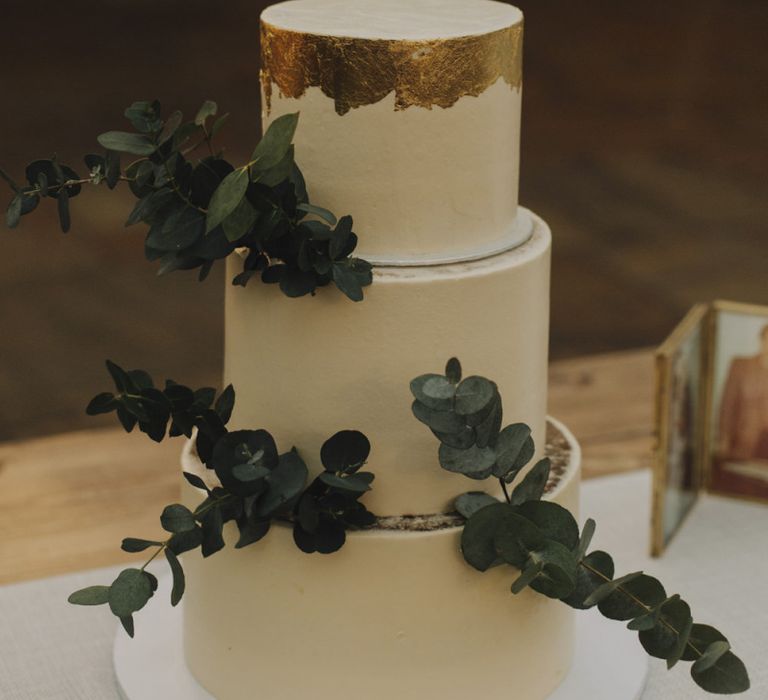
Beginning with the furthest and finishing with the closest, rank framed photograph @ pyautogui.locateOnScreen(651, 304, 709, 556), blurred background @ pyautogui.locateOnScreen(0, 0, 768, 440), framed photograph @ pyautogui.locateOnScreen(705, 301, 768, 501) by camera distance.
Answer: blurred background @ pyautogui.locateOnScreen(0, 0, 768, 440), framed photograph @ pyautogui.locateOnScreen(705, 301, 768, 501), framed photograph @ pyautogui.locateOnScreen(651, 304, 709, 556)

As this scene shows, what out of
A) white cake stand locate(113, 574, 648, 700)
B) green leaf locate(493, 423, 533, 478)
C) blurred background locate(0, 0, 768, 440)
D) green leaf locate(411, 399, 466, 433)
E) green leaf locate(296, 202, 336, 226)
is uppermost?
green leaf locate(296, 202, 336, 226)

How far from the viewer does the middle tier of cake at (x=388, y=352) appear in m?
1.04

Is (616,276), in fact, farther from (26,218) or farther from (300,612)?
(300,612)

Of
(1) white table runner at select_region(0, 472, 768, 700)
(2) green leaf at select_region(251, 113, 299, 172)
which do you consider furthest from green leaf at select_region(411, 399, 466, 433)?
(1) white table runner at select_region(0, 472, 768, 700)

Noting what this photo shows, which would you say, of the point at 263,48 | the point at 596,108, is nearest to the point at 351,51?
the point at 263,48

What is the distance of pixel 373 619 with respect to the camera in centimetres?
109

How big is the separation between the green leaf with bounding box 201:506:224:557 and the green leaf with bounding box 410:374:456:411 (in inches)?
7.4

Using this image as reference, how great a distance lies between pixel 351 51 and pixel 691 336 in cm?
74

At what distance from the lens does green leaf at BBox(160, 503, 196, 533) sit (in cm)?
102

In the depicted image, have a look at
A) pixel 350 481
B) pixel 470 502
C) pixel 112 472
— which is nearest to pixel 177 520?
pixel 350 481

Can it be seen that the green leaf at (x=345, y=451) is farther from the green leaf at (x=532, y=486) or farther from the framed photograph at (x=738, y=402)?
the framed photograph at (x=738, y=402)

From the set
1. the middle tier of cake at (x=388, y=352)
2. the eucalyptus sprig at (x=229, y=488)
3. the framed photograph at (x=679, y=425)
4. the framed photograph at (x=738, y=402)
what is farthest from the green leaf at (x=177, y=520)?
the framed photograph at (x=738, y=402)

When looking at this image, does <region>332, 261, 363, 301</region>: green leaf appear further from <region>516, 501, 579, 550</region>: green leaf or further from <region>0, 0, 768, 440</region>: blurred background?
<region>0, 0, 768, 440</region>: blurred background

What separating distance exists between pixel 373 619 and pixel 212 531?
16 centimetres
